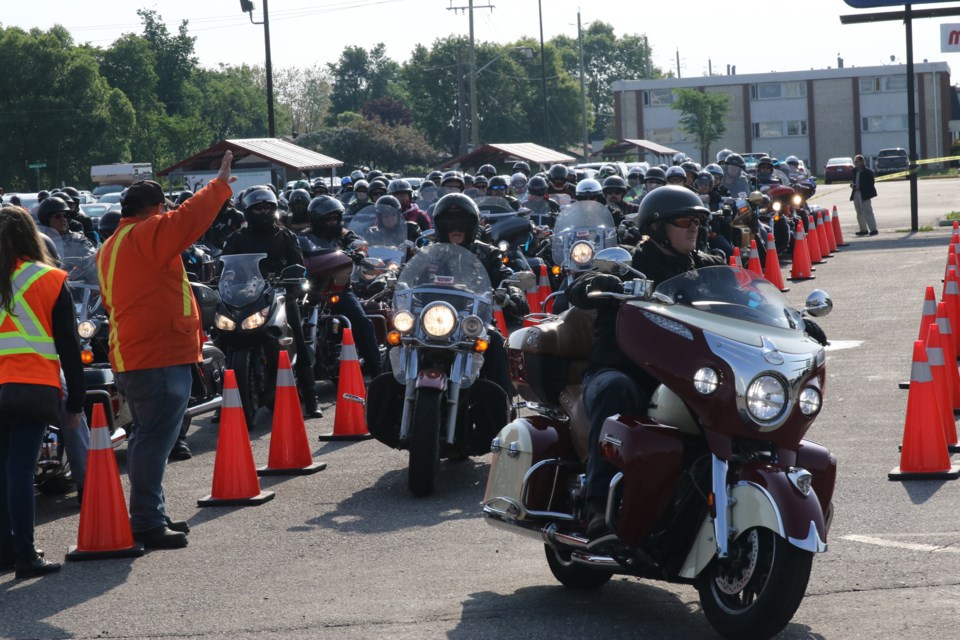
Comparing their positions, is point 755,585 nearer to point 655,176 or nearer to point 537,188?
point 537,188

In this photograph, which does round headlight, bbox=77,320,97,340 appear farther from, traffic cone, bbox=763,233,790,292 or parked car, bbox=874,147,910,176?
parked car, bbox=874,147,910,176

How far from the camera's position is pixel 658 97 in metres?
113

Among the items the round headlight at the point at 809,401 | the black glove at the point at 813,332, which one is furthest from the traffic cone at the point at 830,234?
the round headlight at the point at 809,401

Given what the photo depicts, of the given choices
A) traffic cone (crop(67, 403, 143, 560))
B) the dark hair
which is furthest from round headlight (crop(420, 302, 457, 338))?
the dark hair

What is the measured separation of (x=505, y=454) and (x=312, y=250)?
7.12m

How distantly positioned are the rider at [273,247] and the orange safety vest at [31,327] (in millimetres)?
4726

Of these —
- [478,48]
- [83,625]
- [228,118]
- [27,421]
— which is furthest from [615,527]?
[478,48]

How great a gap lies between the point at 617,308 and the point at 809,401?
1.04 m

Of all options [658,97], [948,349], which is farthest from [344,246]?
[658,97]

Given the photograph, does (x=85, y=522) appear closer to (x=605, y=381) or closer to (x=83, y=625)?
(x=83, y=625)

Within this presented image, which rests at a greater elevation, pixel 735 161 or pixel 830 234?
pixel 735 161

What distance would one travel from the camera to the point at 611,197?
1812 cm

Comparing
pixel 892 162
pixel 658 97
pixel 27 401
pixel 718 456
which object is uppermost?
pixel 658 97

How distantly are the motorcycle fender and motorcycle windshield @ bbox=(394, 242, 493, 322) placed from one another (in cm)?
50
